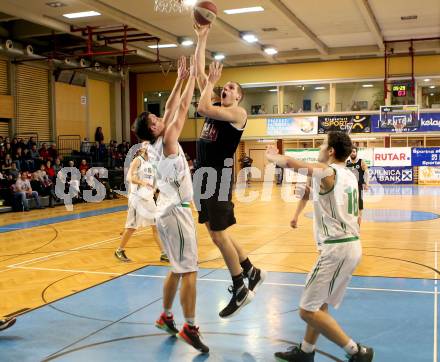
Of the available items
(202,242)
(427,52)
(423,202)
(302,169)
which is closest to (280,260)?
(202,242)

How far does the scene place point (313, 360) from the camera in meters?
4.12

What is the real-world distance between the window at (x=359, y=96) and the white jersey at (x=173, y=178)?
79.7 feet

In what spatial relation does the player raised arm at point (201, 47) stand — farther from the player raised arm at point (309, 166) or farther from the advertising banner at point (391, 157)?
the advertising banner at point (391, 157)

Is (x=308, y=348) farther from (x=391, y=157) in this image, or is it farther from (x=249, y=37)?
(x=391, y=157)

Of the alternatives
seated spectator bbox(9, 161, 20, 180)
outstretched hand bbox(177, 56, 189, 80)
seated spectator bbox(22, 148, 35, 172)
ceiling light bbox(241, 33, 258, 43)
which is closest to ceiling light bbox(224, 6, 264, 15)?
ceiling light bbox(241, 33, 258, 43)

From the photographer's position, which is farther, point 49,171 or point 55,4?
point 49,171

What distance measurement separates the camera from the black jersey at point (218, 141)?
16.1ft

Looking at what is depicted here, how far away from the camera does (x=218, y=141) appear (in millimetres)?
4938

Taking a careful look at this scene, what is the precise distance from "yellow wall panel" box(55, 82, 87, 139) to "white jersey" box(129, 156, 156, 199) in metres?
17.4

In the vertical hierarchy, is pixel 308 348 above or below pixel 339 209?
below

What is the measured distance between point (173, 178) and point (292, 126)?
2465 cm

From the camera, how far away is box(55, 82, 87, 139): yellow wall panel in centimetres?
2517

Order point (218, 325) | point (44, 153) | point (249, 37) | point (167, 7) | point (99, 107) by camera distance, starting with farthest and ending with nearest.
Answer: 1. point (99, 107)
2. point (249, 37)
3. point (44, 153)
4. point (167, 7)
5. point (218, 325)

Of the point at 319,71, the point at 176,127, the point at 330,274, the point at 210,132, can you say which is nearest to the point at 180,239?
the point at 176,127
